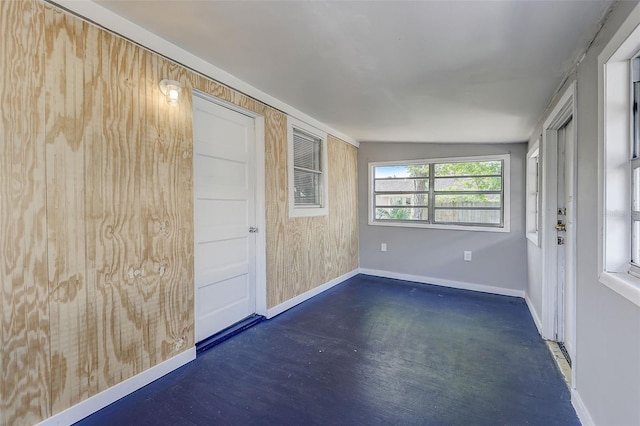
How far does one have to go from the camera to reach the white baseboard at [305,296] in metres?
3.29

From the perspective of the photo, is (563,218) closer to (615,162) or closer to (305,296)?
(615,162)

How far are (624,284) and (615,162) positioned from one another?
1.77ft

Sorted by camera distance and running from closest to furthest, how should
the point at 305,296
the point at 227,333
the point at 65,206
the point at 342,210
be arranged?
the point at 65,206, the point at 227,333, the point at 305,296, the point at 342,210

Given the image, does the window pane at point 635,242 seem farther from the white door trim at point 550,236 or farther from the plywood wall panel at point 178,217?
the plywood wall panel at point 178,217

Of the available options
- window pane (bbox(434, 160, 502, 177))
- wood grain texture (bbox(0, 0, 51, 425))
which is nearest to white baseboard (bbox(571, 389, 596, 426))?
wood grain texture (bbox(0, 0, 51, 425))

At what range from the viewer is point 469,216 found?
4.33 m

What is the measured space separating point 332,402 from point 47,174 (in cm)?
202

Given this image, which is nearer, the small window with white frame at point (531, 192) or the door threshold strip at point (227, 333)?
the door threshold strip at point (227, 333)

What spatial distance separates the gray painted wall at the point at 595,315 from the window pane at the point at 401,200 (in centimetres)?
283

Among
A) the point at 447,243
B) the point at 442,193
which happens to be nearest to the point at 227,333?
the point at 447,243

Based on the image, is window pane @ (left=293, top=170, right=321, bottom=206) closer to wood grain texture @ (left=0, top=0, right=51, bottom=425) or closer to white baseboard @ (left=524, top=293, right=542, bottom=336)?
wood grain texture @ (left=0, top=0, right=51, bottom=425)

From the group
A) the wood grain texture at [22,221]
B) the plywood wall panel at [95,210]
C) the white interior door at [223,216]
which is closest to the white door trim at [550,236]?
the white interior door at [223,216]

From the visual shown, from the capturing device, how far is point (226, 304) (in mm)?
2842

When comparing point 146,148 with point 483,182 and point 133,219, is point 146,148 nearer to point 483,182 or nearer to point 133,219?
point 133,219
